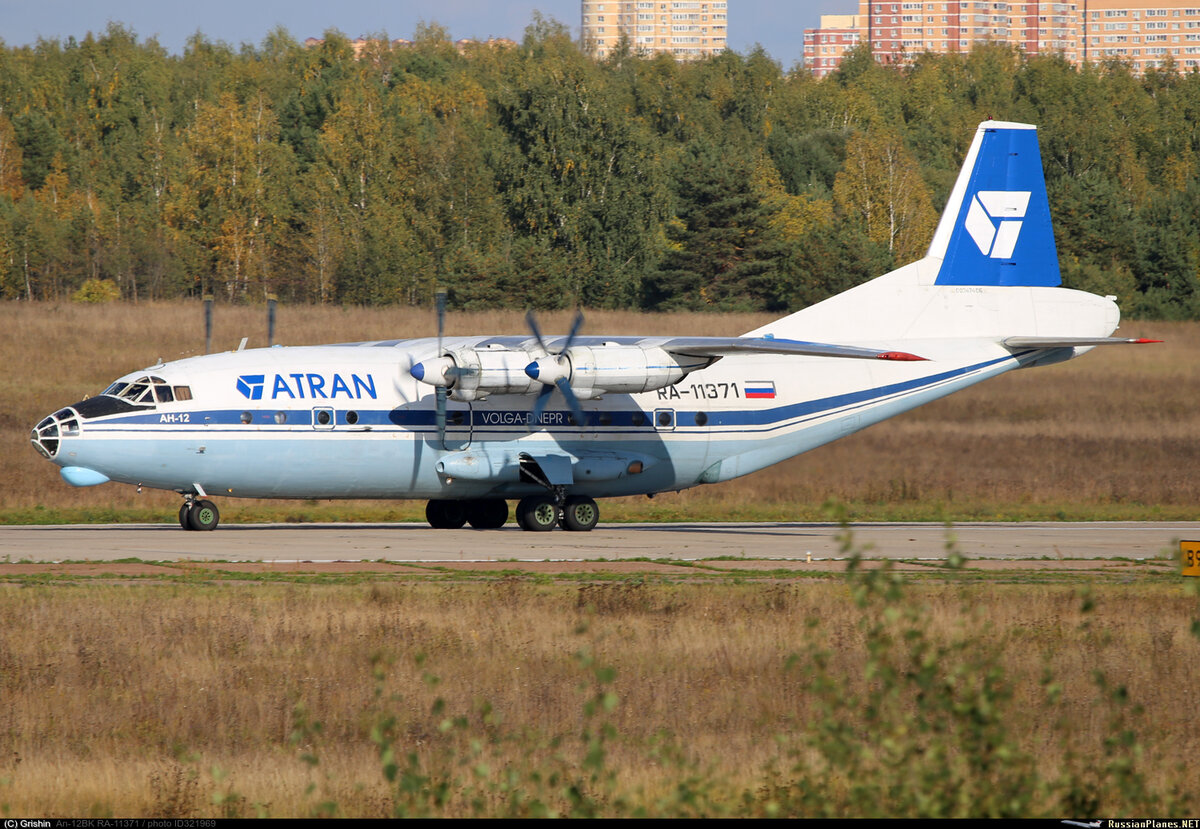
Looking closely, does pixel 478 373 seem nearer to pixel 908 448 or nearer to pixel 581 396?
pixel 581 396

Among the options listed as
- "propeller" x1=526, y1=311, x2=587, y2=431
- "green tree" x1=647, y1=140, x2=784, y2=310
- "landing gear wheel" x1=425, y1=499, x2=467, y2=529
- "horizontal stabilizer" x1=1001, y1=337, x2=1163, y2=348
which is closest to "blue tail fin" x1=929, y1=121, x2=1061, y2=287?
"horizontal stabilizer" x1=1001, y1=337, x2=1163, y2=348

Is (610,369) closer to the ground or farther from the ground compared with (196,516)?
farther from the ground

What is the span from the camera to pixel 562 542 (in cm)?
2658

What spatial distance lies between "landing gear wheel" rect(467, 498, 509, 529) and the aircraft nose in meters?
8.24

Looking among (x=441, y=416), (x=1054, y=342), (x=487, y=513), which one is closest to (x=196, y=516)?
(x=441, y=416)

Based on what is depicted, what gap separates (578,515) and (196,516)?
24.2 ft

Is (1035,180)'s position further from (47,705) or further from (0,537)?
(47,705)

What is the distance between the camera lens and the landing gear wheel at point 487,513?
2997 centimetres

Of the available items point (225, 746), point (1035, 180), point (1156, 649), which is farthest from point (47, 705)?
point (1035, 180)

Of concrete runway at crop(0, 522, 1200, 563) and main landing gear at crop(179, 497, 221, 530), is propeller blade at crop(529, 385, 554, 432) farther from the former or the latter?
main landing gear at crop(179, 497, 221, 530)

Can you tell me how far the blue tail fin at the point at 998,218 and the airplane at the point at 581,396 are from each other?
2.0 inches

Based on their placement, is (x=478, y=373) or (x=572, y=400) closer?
(x=478, y=373)

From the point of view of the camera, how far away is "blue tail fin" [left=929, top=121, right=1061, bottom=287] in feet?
106

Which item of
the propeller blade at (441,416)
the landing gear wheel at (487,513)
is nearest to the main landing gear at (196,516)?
the propeller blade at (441,416)
